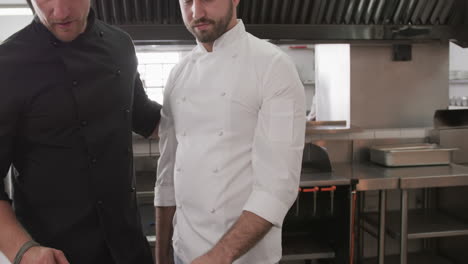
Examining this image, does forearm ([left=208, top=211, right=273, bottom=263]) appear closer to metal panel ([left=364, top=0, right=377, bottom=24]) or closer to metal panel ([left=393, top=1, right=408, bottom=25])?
metal panel ([left=364, top=0, right=377, bottom=24])

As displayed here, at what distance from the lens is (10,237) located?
103cm

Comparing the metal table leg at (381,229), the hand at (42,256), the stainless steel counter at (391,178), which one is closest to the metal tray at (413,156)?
the stainless steel counter at (391,178)

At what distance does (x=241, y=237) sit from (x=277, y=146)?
0.86 feet

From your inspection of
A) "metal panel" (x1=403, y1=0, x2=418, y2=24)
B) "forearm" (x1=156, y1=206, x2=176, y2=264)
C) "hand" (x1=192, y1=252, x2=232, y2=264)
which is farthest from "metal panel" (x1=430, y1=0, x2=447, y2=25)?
"hand" (x1=192, y1=252, x2=232, y2=264)

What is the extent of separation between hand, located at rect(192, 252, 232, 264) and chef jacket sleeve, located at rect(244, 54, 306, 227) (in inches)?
5.8

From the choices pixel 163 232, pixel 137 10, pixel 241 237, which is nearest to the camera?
pixel 241 237

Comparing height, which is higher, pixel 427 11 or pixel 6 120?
pixel 427 11

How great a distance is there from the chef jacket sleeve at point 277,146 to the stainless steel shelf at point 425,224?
188 cm

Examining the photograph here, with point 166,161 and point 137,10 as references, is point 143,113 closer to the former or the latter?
point 166,161

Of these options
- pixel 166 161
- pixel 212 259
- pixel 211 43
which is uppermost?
pixel 211 43

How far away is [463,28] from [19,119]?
2.99 metres

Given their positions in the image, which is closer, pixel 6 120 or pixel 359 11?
pixel 6 120

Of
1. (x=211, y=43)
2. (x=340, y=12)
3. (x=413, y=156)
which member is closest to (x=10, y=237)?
(x=211, y=43)

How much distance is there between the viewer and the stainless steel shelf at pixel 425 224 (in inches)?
106
